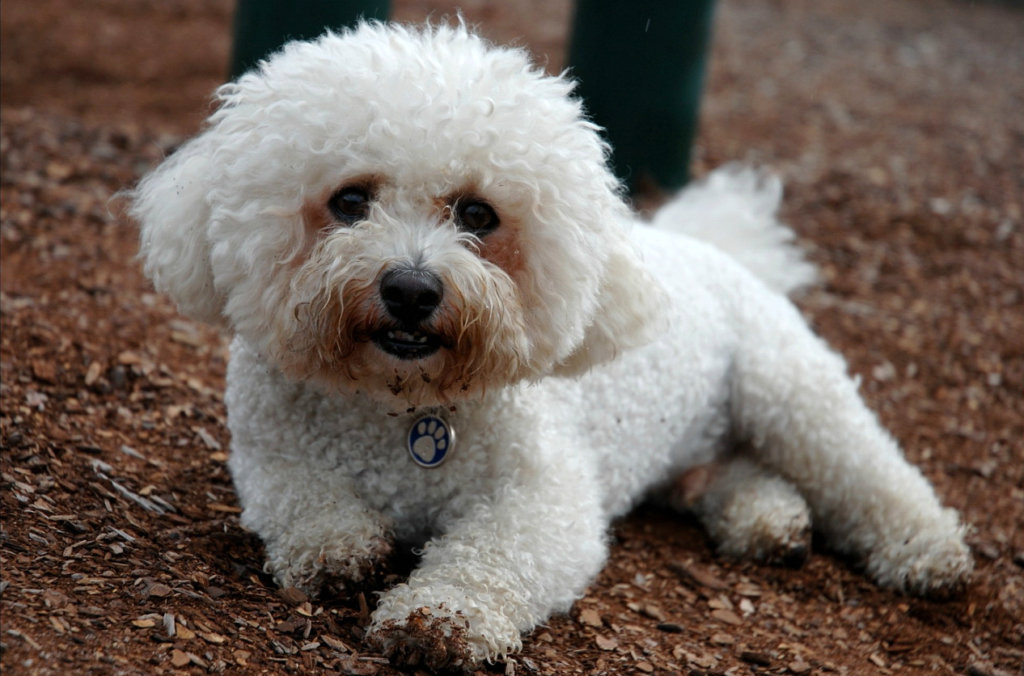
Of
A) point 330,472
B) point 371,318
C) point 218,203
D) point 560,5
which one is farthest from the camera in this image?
point 560,5

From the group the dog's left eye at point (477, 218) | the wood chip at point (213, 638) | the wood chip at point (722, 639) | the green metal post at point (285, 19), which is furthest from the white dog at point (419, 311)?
the green metal post at point (285, 19)

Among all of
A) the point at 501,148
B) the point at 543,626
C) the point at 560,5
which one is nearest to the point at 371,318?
the point at 501,148

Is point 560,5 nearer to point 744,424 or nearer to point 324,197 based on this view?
point 744,424

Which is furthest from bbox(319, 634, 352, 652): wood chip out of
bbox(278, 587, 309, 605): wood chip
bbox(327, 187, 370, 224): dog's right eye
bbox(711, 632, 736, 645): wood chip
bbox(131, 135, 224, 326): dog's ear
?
bbox(711, 632, 736, 645): wood chip

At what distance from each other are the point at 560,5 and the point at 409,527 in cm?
930

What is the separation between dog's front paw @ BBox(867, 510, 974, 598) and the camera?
3.76m

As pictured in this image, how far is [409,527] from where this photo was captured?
3166mm

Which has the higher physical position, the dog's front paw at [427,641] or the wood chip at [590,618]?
the dog's front paw at [427,641]

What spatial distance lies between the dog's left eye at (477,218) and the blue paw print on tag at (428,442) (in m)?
0.54

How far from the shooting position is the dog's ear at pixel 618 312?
3.05 meters

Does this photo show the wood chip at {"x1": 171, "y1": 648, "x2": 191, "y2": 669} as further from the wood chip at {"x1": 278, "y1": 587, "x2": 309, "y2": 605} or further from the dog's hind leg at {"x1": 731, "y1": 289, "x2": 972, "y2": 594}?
the dog's hind leg at {"x1": 731, "y1": 289, "x2": 972, "y2": 594}

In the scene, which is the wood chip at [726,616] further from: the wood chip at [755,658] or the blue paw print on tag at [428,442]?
the blue paw print on tag at [428,442]

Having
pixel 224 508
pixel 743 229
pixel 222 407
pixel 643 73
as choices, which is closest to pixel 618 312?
pixel 224 508

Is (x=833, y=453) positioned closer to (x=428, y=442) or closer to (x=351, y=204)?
(x=428, y=442)
